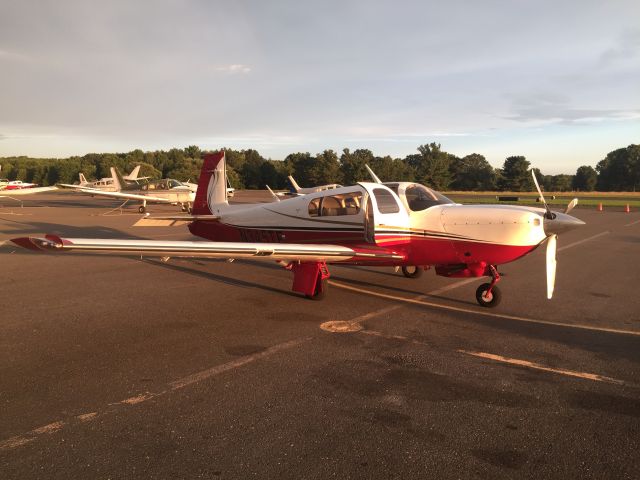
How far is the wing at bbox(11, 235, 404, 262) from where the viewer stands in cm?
512

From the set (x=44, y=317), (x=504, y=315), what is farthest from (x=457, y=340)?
(x=44, y=317)

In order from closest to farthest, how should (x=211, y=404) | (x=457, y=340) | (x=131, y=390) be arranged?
(x=211, y=404) → (x=131, y=390) → (x=457, y=340)

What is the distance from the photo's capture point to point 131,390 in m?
4.37

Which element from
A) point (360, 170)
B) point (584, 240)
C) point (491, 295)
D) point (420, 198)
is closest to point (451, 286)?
point (491, 295)

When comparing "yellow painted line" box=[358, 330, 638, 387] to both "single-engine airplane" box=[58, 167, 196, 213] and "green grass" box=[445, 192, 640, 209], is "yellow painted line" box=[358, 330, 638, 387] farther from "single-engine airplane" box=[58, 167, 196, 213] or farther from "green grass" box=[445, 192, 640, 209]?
"green grass" box=[445, 192, 640, 209]

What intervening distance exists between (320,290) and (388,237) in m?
1.64

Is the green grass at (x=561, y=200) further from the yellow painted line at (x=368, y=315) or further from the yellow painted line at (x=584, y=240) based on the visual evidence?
the yellow painted line at (x=368, y=315)

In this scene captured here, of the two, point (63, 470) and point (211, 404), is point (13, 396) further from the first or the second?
point (211, 404)

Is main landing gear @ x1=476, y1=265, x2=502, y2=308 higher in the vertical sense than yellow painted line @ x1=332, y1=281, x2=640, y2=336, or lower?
higher

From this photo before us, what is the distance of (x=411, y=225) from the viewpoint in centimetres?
786

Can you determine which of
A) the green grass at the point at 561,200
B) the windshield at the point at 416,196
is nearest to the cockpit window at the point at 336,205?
the windshield at the point at 416,196

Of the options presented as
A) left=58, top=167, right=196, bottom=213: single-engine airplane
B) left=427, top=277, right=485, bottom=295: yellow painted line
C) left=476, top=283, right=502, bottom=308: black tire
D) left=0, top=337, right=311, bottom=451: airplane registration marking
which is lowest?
left=0, top=337, right=311, bottom=451: airplane registration marking

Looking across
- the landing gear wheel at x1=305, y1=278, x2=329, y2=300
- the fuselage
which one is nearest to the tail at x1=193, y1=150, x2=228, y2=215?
the fuselage

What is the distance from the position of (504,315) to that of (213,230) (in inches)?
299
